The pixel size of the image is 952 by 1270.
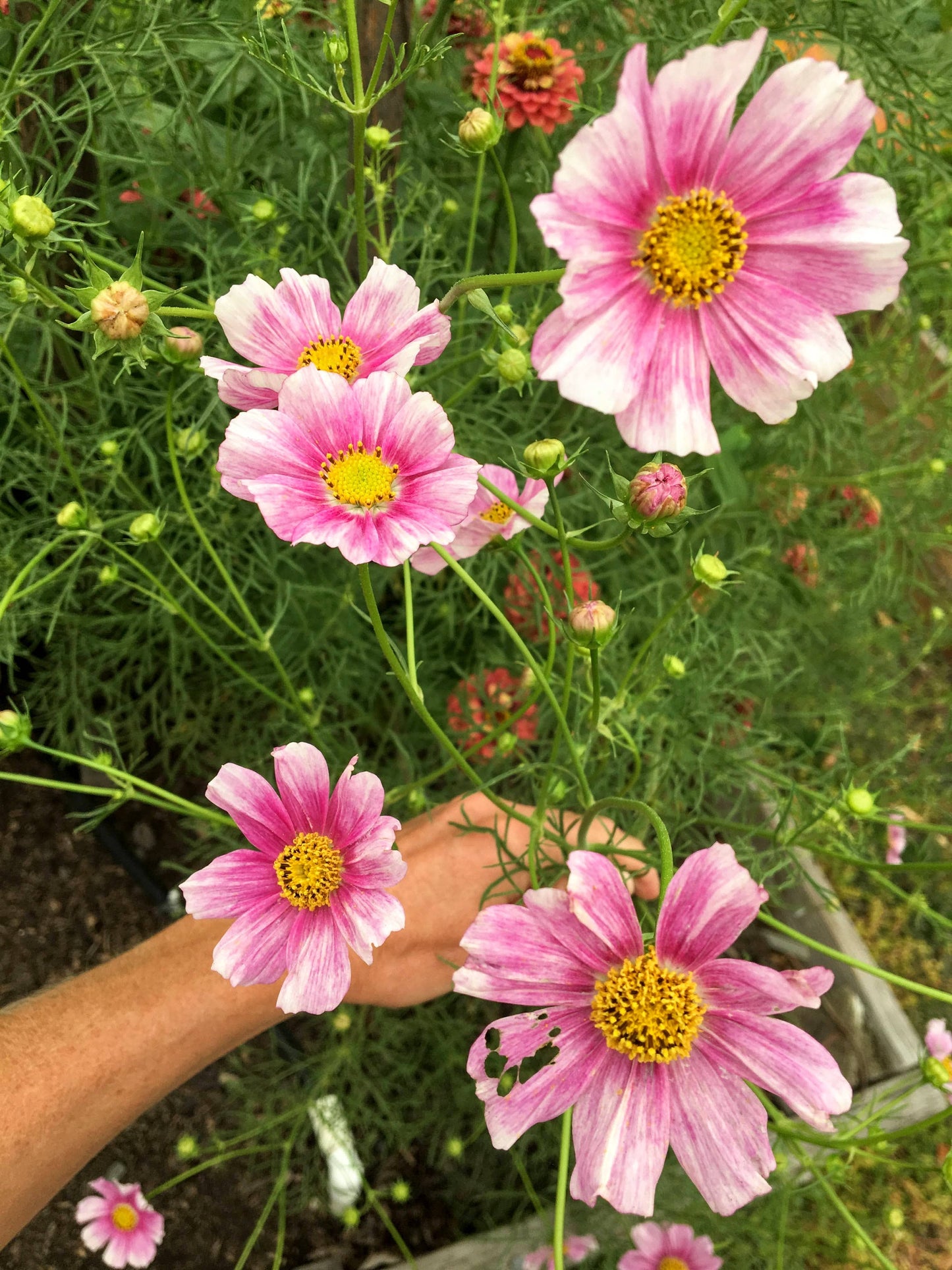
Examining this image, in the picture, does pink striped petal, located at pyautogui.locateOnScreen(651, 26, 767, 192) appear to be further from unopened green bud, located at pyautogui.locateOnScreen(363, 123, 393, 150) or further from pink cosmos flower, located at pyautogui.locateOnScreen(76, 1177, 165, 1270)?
pink cosmos flower, located at pyautogui.locateOnScreen(76, 1177, 165, 1270)

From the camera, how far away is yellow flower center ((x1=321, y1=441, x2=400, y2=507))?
57 centimetres

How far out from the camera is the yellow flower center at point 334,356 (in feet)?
1.99

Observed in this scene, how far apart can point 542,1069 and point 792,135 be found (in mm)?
546

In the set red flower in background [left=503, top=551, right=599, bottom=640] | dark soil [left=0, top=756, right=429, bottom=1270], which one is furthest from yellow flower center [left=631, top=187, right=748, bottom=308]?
dark soil [left=0, top=756, right=429, bottom=1270]

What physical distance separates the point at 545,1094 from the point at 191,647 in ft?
3.23

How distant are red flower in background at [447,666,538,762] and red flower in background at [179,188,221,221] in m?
0.65

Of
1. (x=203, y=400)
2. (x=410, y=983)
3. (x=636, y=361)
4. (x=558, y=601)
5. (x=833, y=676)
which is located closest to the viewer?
(x=636, y=361)

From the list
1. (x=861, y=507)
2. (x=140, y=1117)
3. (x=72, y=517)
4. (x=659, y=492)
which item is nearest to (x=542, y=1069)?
(x=659, y=492)

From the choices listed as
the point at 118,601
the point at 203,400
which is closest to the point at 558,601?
the point at 203,400

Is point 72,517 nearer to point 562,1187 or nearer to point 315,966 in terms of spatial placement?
point 315,966

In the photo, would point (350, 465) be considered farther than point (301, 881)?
No

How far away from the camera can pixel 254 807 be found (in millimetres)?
667

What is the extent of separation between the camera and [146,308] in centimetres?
57

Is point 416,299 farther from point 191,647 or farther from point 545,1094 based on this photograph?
point 191,647
